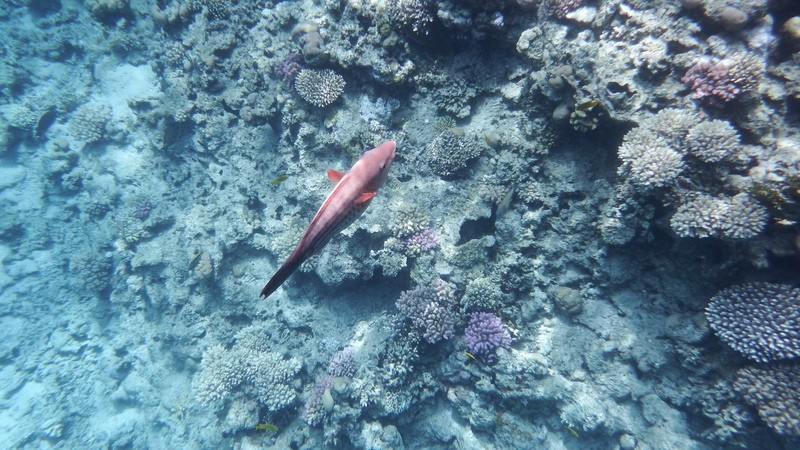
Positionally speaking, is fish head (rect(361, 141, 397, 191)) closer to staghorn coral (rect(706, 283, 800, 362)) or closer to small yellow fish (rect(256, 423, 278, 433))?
staghorn coral (rect(706, 283, 800, 362))

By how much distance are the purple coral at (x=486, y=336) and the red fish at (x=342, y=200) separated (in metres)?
3.40

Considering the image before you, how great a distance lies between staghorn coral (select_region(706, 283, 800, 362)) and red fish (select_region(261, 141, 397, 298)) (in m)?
4.14

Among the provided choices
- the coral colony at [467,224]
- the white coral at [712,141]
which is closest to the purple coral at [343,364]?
the coral colony at [467,224]

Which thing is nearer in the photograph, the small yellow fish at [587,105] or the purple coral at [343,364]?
the small yellow fish at [587,105]

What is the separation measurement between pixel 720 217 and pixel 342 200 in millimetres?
3837

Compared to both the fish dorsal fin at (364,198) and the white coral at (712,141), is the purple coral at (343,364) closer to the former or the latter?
the fish dorsal fin at (364,198)

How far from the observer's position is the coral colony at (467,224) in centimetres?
388

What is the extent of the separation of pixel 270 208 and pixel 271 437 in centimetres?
467

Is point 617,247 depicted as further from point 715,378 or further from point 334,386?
point 334,386

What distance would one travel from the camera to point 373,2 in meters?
6.17

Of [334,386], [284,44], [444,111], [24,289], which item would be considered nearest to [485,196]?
[444,111]

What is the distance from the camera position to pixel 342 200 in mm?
2992

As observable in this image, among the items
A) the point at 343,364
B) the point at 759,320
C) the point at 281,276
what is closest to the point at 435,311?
the point at 343,364

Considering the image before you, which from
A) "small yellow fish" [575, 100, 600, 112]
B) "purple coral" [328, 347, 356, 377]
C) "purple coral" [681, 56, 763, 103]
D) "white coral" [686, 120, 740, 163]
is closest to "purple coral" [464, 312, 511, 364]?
"purple coral" [328, 347, 356, 377]
